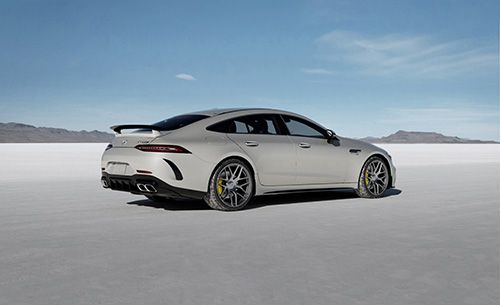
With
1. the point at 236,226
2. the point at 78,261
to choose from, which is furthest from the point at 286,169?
the point at 78,261

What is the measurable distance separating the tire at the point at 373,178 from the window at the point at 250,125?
1983mm

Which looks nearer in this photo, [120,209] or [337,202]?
[120,209]

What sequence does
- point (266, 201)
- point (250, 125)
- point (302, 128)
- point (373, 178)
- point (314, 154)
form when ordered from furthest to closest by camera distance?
point (373, 178) → point (266, 201) → point (302, 128) → point (314, 154) → point (250, 125)

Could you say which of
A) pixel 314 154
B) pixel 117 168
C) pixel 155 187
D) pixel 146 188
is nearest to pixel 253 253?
pixel 155 187

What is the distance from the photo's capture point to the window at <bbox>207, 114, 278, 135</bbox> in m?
8.25

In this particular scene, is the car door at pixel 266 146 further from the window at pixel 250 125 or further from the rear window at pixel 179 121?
the rear window at pixel 179 121

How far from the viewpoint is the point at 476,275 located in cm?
434

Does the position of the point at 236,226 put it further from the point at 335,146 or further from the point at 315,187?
the point at 335,146

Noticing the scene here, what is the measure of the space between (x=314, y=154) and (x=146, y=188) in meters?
2.91

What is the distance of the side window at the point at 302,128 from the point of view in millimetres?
9109

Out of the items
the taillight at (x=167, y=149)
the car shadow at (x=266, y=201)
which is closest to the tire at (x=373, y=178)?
the car shadow at (x=266, y=201)

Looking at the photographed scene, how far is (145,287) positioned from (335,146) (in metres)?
6.03

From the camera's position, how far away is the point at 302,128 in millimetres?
9250

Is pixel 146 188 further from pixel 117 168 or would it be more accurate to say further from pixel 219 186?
pixel 219 186
